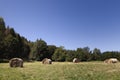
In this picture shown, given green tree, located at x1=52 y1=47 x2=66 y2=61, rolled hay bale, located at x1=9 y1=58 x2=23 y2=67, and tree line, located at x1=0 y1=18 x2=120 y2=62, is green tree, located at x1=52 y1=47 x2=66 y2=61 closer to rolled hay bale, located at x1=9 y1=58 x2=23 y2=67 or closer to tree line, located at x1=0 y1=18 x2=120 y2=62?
tree line, located at x1=0 y1=18 x2=120 y2=62

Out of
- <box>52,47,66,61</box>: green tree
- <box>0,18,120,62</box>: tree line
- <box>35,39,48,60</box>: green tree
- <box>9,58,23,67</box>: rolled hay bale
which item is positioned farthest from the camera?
<box>35,39,48,60</box>: green tree

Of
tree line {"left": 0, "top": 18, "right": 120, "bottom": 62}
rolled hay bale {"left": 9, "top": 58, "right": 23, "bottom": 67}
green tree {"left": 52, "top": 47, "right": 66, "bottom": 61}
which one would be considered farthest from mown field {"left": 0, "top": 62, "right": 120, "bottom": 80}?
green tree {"left": 52, "top": 47, "right": 66, "bottom": 61}

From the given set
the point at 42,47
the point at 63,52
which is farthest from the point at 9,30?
the point at 63,52

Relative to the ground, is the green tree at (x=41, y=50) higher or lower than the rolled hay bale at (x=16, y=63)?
higher

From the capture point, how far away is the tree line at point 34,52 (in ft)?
241

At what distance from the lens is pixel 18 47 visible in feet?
257

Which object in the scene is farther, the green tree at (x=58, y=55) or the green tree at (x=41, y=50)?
the green tree at (x=41, y=50)

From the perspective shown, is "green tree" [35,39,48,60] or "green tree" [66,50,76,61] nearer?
"green tree" [66,50,76,61]

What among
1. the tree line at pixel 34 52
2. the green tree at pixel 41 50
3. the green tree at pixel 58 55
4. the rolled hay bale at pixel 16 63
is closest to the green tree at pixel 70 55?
the tree line at pixel 34 52

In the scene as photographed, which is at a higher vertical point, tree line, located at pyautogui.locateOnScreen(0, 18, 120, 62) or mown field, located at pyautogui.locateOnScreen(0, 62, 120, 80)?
tree line, located at pyautogui.locateOnScreen(0, 18, 120, 62)

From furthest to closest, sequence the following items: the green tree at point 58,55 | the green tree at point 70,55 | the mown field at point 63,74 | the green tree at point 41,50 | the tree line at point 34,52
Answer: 1. the green tree at point 41,50
2. the green tree at point 58,55
3. the green tree at point 70,55
4. the tree line at point 34,52
5. the mown field at point 63,74

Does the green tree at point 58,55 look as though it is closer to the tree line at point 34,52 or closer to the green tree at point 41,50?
the tree line at point 34,52

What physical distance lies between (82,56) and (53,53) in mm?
17934

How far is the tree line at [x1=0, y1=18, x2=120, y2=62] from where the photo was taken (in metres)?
73.5
